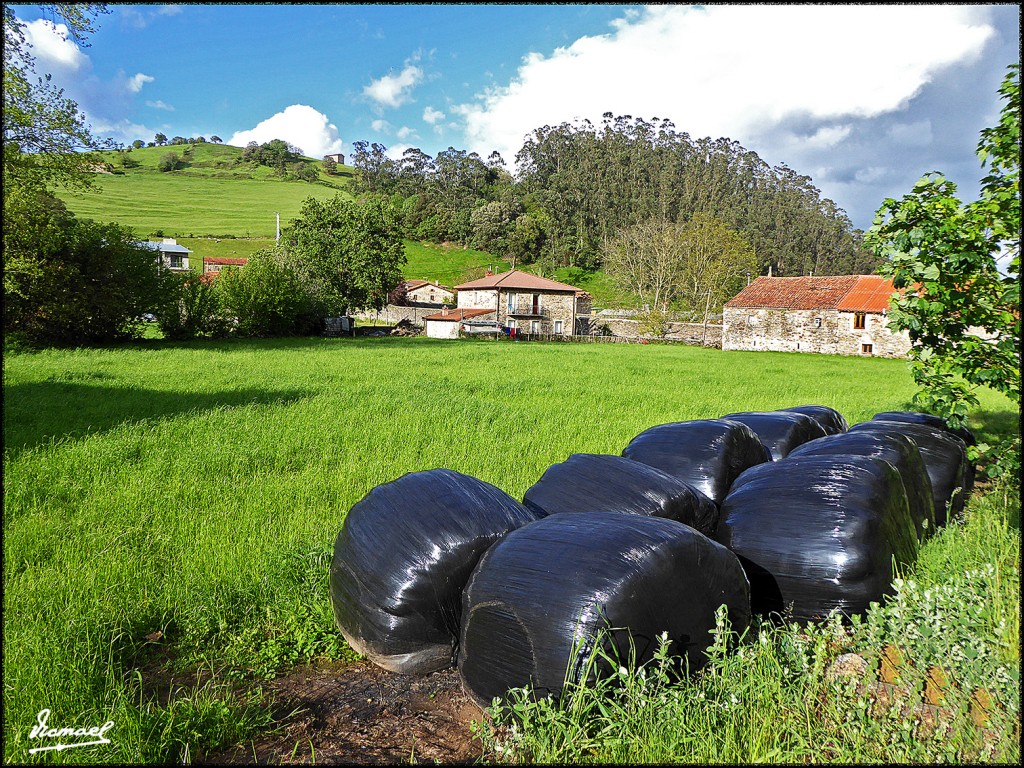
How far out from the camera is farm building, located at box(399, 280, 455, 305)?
67688 millimetres

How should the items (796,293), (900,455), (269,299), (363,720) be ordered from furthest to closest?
1. (796,293)
2. (269,299)
3. (900,455)
4. (363,720)

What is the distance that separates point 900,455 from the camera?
4.72m

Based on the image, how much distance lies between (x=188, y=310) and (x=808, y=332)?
130 ft

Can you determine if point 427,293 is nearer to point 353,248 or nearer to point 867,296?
point 353,248

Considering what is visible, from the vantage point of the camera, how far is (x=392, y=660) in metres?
3.30

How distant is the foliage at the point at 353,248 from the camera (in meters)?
45.0

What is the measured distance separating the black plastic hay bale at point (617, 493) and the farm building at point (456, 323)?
4359 centimetres

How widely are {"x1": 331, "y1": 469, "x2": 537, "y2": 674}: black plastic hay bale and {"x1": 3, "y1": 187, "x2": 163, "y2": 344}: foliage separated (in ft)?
70.2

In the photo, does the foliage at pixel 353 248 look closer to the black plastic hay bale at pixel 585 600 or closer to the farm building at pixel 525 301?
the farm building at pixel 525 301

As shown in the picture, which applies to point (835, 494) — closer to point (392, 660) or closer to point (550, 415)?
point (392, 660)

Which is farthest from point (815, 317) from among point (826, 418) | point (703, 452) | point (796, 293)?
point (703, 452)

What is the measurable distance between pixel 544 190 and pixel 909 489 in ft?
301

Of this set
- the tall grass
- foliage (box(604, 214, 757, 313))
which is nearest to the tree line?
foliage (box(604, 214, 757, 313))

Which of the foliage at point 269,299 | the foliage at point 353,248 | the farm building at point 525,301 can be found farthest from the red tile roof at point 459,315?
the foliage at point 269,299
